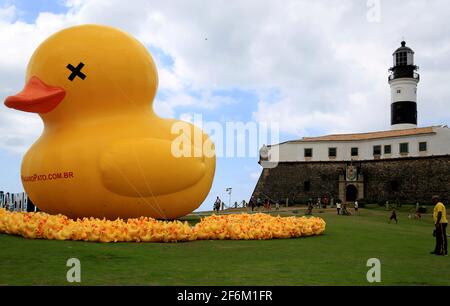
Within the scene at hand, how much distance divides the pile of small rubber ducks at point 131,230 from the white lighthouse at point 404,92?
116ft

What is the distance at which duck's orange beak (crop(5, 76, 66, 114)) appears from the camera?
534 inches

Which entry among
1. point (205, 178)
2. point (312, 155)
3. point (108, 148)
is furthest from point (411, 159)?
point (108, 148)

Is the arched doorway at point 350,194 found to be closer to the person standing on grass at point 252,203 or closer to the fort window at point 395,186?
the fort window at point 395,186

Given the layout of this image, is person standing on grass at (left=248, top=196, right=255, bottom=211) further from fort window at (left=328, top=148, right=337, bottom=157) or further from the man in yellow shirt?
the man in yellow shirt

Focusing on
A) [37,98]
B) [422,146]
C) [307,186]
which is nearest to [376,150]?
[422,146]

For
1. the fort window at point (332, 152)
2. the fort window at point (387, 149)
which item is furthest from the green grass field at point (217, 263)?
the fort window at point (332, 152)

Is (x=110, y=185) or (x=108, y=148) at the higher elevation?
(x=108, y=148)

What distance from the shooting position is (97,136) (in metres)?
13.9

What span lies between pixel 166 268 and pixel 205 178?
779 cm

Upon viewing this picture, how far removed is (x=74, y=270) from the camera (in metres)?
7.71

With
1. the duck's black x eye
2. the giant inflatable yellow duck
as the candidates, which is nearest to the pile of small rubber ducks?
the giant inflatable yellow duck

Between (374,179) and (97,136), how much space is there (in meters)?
34.4

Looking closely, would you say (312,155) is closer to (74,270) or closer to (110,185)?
(110,185)
